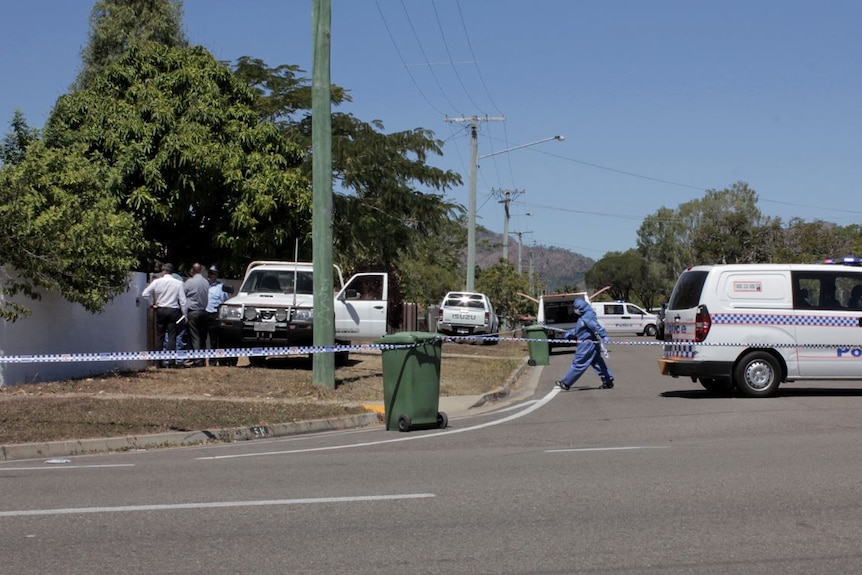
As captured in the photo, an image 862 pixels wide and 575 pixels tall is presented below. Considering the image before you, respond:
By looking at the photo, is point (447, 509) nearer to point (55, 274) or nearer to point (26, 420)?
point (26, 420)

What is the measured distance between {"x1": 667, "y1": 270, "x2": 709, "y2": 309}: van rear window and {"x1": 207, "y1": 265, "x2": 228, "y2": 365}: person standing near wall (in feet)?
26.8

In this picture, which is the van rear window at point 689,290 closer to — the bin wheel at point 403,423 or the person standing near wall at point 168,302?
the bin wheel at point 403,423

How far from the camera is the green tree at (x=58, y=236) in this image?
14438 millimetres

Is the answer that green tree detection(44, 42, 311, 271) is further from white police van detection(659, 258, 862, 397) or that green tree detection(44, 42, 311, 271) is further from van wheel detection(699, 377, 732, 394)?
white police van detection(659, 258, 862, 397)

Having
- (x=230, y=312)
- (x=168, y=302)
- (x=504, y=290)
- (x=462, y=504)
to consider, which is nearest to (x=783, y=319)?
(x=230, y=312)

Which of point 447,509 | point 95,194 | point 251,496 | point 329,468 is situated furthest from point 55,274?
point 447,509

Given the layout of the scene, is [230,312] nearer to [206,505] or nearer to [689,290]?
[689,290]

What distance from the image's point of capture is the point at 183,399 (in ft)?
46.8

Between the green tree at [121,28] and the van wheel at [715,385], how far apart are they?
2399 centimetres

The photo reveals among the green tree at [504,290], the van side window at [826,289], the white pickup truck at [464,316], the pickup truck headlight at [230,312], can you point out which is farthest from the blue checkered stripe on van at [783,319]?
the green tree at [504,290]

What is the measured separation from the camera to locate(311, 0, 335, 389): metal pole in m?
16.4

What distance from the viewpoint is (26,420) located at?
39.8 ft

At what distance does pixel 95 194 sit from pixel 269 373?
13.7ft

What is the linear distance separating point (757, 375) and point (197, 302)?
9.52 m
